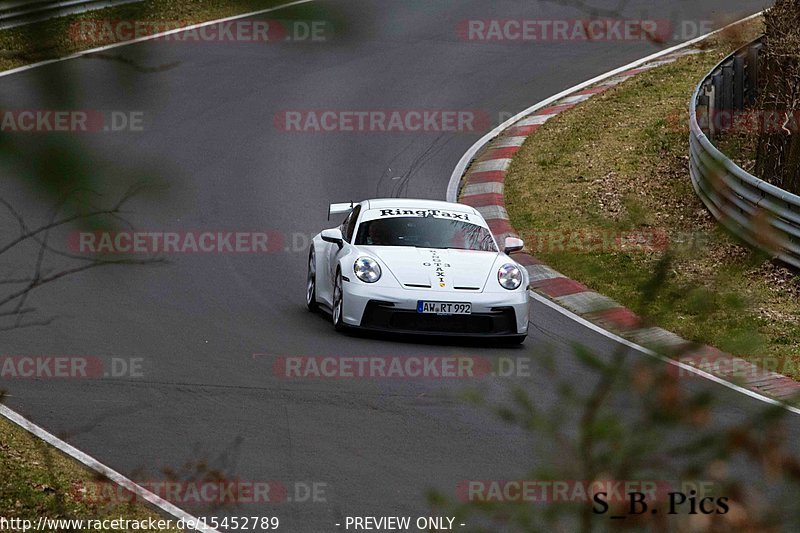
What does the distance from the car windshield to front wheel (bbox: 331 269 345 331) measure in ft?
1.71

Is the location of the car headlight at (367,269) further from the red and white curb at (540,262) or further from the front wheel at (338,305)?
the red and white curb at (540,262)

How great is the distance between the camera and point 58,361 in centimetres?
998

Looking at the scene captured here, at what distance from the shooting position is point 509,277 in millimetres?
11492

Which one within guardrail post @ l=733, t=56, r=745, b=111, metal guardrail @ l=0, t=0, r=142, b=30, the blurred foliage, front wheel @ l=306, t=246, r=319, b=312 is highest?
metal guardrail @ l=0, t=0, r=142, b=30

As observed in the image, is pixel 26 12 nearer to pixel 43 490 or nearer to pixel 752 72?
pixel 43 490

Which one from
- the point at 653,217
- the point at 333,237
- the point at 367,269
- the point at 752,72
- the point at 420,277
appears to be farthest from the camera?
the point at 752,72

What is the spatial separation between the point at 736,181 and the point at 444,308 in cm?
897

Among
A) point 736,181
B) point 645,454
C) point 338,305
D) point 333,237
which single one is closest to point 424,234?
point 333,237

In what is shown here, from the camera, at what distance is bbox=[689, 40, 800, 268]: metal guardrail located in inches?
84.0

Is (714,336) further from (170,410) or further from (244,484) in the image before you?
(170,410)

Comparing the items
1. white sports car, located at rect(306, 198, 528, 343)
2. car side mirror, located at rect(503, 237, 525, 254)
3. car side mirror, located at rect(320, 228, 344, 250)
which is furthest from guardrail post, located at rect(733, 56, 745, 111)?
car side mirror, located at rect(320, 228, 344, 250)

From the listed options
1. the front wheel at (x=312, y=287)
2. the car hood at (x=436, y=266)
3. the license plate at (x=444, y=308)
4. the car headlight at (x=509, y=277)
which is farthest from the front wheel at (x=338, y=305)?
the car headlight at (x=509, y=277)

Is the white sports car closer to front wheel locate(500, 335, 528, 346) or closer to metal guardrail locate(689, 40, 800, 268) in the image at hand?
front wheel locate(500, 335, 528, 346)

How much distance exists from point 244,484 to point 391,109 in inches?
588
